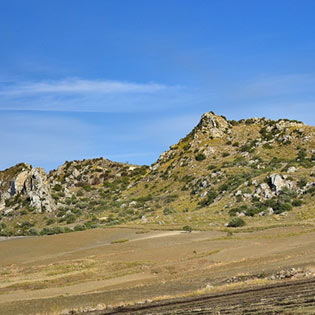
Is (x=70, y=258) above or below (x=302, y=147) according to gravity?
below

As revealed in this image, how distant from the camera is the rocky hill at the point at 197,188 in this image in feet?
219

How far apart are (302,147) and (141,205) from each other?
3379cm

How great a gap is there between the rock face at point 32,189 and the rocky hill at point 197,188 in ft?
0.68

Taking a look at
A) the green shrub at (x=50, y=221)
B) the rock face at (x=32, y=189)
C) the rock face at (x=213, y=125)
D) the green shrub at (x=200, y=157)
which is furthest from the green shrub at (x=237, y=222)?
the rock face at (x=213, y=125)

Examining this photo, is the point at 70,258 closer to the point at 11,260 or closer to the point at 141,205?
the point at 11,260

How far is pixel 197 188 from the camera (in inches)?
3391

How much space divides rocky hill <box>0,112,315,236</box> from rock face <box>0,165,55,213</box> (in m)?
0.21

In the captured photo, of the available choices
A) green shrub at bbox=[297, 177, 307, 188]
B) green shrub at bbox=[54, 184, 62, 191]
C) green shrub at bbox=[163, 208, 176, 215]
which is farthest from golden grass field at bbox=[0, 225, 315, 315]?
green shrub at bbox=[54, 184, 62, 191]

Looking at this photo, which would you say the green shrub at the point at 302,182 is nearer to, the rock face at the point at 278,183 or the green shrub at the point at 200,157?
the rock face at the point at 278,183

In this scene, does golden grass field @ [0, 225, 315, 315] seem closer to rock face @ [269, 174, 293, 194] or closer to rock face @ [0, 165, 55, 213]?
rock face @ [269, 174, 293, 194]

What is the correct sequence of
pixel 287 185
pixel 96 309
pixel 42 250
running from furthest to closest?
1. pixel 287 185
2. pixel 42 250
3. pixel 96 309

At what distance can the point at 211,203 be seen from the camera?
75.4 metres

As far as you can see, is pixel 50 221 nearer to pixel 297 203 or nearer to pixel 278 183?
pixel 278 183

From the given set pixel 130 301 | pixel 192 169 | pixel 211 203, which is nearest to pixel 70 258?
pixel 130 301
